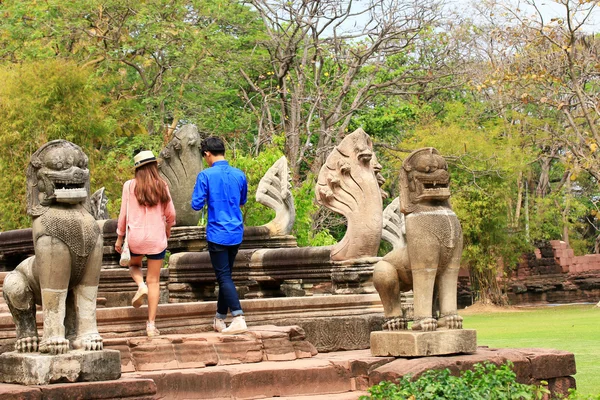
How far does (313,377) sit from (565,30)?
18.2m

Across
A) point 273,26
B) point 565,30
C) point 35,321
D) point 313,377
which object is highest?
point 273,26

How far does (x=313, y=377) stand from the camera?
7.83m

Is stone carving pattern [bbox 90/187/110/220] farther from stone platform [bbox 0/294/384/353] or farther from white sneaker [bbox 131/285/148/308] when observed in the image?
white sneaker [bbox 131/285/148/308]

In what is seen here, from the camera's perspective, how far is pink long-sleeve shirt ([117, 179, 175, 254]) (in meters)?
8.34

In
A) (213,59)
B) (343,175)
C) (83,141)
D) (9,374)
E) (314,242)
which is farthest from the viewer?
(213,59)

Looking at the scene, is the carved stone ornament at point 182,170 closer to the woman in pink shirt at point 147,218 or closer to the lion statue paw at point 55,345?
the woman in pink shirt at point 147,218

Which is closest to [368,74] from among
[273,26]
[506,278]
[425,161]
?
[273,26]

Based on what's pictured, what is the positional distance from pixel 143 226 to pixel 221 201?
720mm

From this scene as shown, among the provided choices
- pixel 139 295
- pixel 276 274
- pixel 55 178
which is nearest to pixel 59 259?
pixel 55 178

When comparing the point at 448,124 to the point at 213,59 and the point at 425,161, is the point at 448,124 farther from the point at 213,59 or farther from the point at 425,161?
the point at 425,161

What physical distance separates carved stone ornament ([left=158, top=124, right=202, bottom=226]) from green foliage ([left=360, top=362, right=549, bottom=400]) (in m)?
5.52

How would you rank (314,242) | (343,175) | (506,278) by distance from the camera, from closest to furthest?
(343,175) → (314,242) → (506,278)

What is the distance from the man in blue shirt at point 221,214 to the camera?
8.55 meters

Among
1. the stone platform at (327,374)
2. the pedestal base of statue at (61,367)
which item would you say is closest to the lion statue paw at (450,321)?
the stone platform at (327,374)
